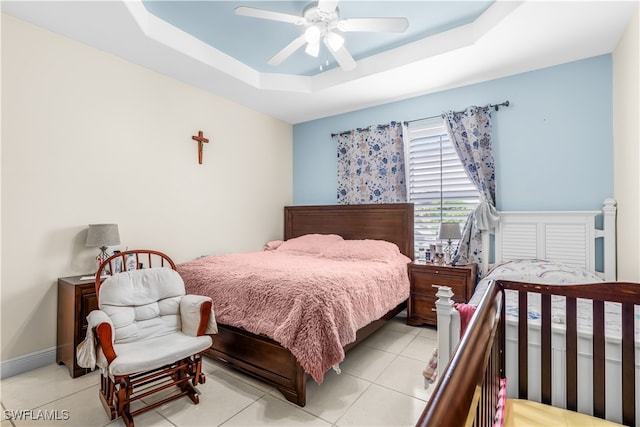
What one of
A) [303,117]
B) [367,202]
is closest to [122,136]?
[303,117]

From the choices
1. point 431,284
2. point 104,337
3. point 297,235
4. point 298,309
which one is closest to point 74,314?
point 104,337

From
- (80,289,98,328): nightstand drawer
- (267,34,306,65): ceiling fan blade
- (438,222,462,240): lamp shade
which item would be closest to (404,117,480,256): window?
(438,222,462,240): lamp shade

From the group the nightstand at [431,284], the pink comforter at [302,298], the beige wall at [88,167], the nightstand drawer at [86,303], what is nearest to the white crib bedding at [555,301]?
the nightstand at [431,284]

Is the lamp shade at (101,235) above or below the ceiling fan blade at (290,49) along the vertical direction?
below

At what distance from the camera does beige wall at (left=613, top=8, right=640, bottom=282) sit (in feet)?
7.24

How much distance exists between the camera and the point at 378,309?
2734mm

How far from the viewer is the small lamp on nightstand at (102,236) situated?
102 inches

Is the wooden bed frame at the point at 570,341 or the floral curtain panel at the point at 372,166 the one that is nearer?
the wooden bed frame at the point at 570,341

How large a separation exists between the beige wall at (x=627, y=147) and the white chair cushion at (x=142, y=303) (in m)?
3.26

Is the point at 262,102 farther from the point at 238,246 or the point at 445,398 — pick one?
the point at 445,398

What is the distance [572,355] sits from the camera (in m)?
1.38

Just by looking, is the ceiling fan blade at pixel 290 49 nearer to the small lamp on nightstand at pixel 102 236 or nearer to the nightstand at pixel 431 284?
the small lamp on nightstand at pixel 102 236

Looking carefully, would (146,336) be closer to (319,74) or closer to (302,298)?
(302,298)

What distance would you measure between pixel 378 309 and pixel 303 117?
3114mm
